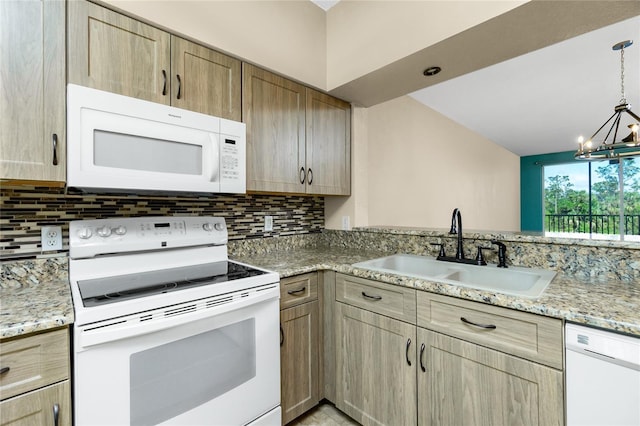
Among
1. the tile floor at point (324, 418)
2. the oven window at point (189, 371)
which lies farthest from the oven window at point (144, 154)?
the tile floor at point (324, 418)

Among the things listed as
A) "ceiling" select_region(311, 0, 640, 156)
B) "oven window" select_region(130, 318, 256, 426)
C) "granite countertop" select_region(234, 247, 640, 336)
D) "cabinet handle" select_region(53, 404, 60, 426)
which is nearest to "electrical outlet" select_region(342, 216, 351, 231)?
"granite countertop" select_region(234, 247, 640, 336)

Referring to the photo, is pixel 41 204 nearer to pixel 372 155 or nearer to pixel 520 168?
pixel 372 155

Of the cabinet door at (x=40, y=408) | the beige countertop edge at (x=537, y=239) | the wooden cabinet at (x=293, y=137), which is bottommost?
the cabinet door at (x=40, y=408)

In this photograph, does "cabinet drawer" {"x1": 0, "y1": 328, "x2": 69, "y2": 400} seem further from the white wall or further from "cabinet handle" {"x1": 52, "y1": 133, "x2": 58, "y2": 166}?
the white wall

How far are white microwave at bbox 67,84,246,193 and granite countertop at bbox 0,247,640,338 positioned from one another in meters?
0.44

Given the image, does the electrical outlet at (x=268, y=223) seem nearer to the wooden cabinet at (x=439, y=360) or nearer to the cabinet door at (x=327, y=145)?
the cabinet door at (x=327, y=145)

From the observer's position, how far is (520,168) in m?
7.16

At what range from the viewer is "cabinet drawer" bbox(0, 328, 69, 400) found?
2.80 ft

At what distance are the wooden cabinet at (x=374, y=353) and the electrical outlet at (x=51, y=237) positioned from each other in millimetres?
1370

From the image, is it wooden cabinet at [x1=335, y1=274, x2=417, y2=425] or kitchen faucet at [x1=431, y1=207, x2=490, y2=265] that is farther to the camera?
kitchen faucet at [x1=431, y1=207, x2=490, y2=265]

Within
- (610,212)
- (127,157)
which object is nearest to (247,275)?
(127,157)

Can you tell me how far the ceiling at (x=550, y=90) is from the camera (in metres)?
2.59

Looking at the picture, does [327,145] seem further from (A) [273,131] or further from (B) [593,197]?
(B) [593,197]

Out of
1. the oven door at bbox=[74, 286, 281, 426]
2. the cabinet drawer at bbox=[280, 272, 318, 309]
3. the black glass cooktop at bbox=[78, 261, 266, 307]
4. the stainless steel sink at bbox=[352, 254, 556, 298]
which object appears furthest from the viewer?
the cabinet drawer at bbox=[280, 272, 318, 309]
